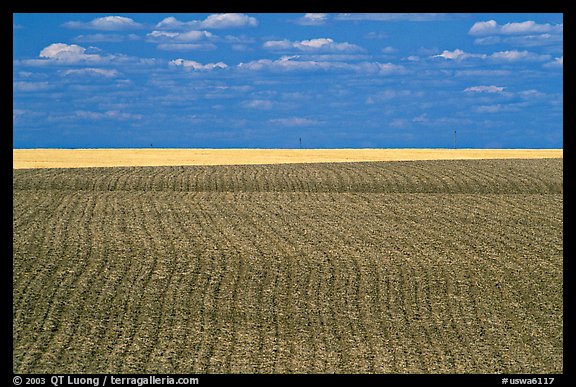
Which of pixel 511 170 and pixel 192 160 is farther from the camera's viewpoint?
pixel 192 160

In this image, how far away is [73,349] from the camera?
412 inches

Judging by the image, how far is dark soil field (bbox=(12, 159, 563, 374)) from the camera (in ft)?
33.9

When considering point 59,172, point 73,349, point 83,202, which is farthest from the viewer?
point 59,172

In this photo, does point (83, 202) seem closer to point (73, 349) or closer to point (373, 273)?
point (373, 273)

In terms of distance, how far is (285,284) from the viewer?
13.3m

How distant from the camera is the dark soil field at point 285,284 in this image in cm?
1033
